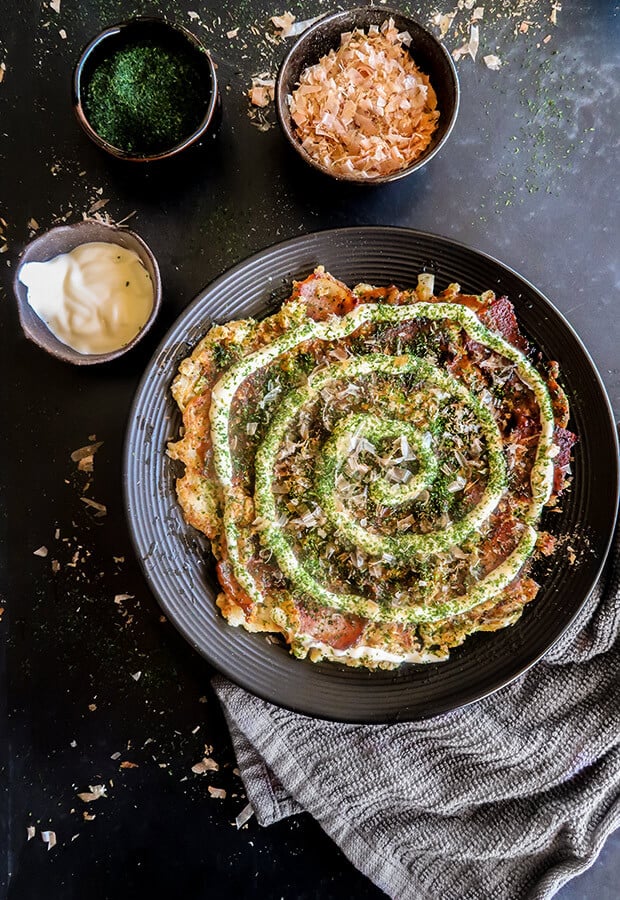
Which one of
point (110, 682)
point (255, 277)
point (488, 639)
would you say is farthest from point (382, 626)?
point (255, 277)

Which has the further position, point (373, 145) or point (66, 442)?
point (66, 442)

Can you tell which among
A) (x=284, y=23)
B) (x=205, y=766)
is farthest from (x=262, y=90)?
(x=205, y=766)

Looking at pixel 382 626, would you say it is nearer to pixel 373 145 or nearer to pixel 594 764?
pixel 594 764

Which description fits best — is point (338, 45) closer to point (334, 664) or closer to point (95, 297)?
point (95, 297)

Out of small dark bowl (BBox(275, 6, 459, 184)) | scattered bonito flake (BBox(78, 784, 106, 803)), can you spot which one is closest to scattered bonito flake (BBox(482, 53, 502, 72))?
small dark bowl (BBox(275, 6, 459, 184))

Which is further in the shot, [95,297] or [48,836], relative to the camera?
[48,836]

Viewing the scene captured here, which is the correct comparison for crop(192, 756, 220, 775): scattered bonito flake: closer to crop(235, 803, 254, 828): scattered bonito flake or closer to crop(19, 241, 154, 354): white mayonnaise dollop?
crop(235, 803, 254, 828): scattered bonito flake
